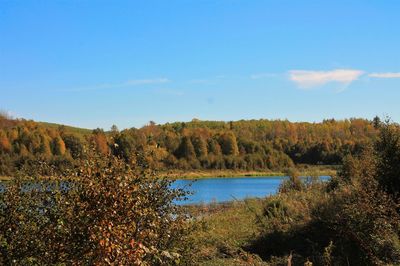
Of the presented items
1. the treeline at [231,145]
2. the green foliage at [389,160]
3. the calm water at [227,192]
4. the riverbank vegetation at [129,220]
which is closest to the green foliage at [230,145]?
the treeline at [231,145]

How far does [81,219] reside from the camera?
19.1 feet

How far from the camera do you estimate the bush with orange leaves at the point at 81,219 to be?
213 inches

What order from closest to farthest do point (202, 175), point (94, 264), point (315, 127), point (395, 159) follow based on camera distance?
point (94, 264), point (395, 159), point (202, 175), point (315, 127)

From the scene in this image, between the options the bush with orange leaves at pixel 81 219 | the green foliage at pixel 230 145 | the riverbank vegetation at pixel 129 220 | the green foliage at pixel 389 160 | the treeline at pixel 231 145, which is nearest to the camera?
the bush with orange leaves at pixel 81 219

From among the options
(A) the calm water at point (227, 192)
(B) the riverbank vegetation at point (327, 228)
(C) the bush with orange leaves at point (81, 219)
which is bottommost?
(A) the calm water at point (227, 192)

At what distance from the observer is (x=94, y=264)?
5344mm

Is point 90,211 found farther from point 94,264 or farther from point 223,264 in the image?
point 223,264

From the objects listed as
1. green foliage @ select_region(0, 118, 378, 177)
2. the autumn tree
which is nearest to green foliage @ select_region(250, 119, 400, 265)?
green foliage @ select_region(0, 118, 378, 177)

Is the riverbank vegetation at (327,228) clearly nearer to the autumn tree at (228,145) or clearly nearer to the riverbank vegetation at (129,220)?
the riverbank vegetation at (129,220)

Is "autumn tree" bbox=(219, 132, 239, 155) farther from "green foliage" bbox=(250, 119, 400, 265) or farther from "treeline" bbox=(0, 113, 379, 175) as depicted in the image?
"green foliage" bbox=(250, 119, 400, 265)

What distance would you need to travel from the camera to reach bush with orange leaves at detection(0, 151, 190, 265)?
540 centimetres

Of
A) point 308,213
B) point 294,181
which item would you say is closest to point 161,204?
point 308,213

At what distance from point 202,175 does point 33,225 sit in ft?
392

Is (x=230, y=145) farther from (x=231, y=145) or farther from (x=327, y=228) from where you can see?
(x=327, y=228)
